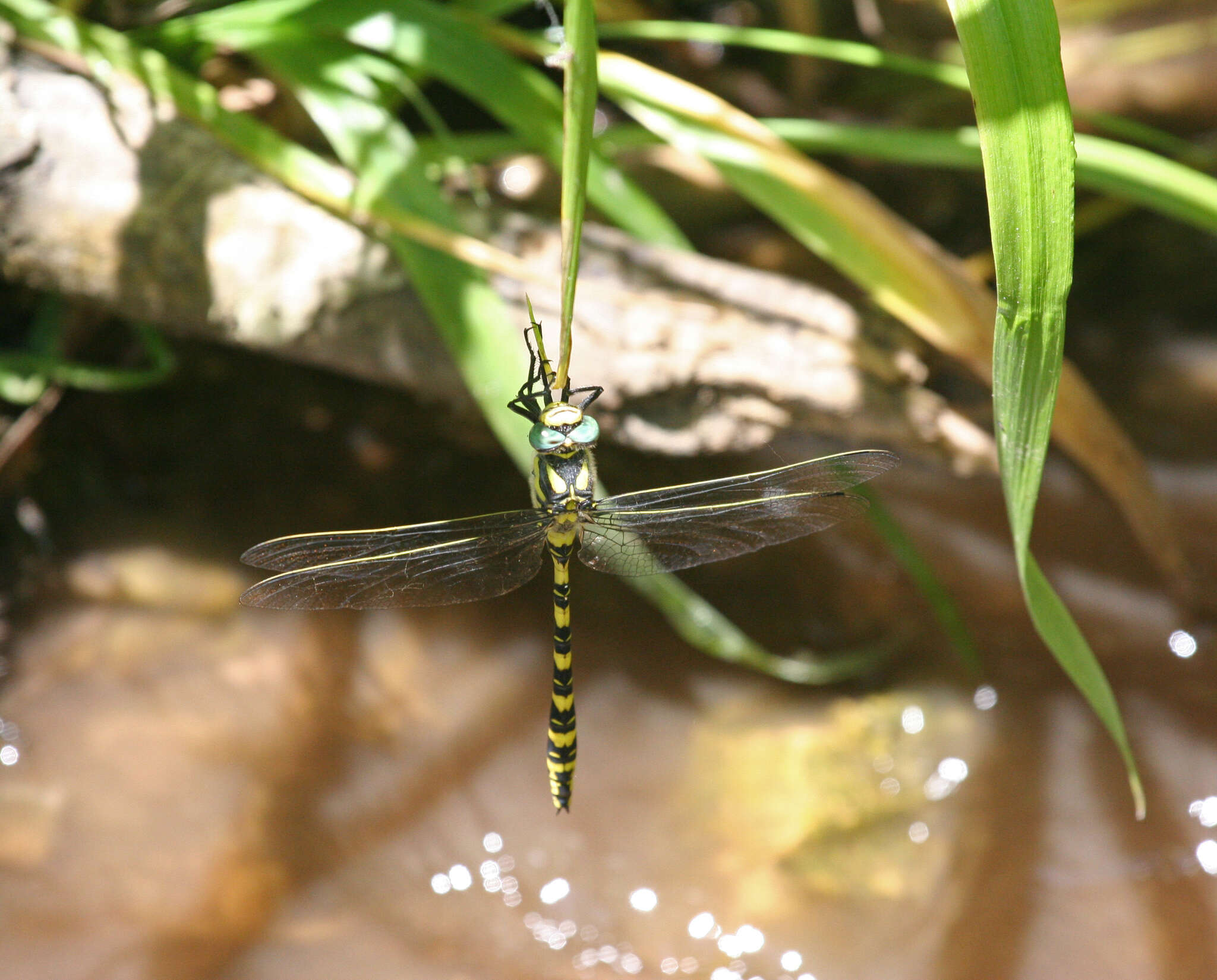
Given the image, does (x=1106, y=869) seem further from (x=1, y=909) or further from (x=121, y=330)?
(x=121, y=330)

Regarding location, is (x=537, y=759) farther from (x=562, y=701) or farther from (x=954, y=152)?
(x=954, y=152)

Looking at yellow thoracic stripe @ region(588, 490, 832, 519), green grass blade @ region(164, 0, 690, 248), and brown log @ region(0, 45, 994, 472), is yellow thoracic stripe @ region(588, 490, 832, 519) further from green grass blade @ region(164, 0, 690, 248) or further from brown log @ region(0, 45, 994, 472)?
green grass blade @ region(164, 0, 690, 248)

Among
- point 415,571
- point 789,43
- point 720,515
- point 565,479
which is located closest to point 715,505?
point 720,515

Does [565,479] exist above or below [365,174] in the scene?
below

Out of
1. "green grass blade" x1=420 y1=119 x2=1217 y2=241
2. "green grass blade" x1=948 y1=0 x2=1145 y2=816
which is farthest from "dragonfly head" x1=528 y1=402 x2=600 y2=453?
"green grass blade" x1=420 y1=119 x2=1217 y2=241

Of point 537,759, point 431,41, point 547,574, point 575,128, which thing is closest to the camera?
point 575,128

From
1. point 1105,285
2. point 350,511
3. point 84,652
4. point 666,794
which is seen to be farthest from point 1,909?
point 1105,285

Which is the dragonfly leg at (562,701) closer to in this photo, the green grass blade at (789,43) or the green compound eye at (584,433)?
the green compound eye at (584,433)
